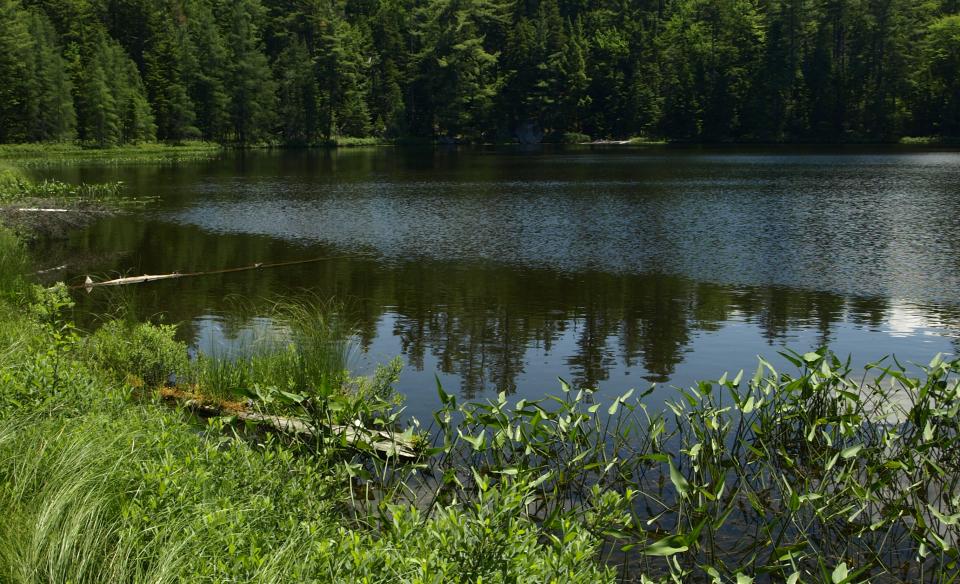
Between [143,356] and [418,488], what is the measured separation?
4494 mm

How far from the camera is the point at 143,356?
11.1 m

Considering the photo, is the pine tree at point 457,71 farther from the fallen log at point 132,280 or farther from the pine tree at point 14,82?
the fallen log at point 132,280

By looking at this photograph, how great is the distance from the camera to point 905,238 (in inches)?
1078

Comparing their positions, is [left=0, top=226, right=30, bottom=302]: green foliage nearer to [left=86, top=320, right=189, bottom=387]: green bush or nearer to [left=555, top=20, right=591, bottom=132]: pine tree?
[left=86, top=320, right=189, bottom=387]: green bush

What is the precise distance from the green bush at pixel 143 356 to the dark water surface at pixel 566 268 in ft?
9.58

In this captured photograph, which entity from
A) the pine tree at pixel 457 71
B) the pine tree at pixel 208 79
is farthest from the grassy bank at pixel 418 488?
the pine tree at pixel 457 71

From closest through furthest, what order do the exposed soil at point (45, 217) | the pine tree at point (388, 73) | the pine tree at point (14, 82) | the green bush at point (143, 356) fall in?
1. the green bush at point (143, 356)
2. the exposed soil at point (45, 217)
3. the pine tree at point (14, 82)
4. the pine tree at point (388, 73)

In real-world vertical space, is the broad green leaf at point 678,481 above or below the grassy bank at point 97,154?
below

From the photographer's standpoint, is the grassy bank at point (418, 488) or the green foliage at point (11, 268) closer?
the grassy bank at point (418, 488)

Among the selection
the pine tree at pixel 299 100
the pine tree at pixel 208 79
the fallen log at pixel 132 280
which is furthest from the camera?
the pine tree at pixel 299 100

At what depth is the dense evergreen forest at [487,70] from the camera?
309ft

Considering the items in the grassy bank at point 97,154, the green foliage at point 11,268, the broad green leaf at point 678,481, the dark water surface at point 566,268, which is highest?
the grassy bank at point 97,154

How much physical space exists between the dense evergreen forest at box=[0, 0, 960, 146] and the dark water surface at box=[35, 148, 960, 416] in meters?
50.3

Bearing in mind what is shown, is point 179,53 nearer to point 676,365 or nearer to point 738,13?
point 738,13
